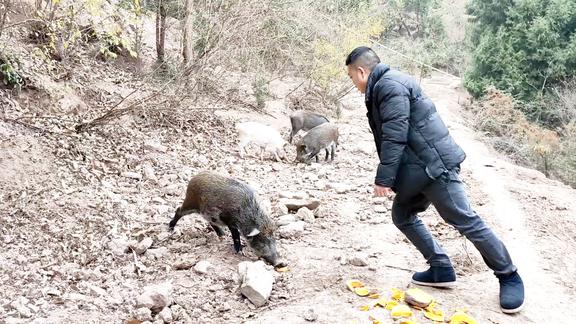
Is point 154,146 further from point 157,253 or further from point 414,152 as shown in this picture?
point 414,152

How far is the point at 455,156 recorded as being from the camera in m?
3.97

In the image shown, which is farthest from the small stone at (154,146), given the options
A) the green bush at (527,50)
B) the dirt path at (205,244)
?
the green bush at (527,50)

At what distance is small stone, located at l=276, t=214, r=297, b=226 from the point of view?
6.12m

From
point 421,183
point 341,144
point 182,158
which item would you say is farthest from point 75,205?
point 341,144

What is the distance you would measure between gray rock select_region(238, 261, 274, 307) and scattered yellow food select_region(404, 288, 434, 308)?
46.7 inches

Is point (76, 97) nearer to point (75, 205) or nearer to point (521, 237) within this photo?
point (75, 205)

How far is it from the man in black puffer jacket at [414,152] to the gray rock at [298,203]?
256cm

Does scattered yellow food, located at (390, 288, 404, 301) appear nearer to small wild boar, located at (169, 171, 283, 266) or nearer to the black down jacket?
the black down jacket

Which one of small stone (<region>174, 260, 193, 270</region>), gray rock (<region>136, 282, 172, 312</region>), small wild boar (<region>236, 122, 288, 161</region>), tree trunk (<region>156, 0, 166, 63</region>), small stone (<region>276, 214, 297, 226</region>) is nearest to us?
gray rock (<region>136, 282, 172, 312</region>)

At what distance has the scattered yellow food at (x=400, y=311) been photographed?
3.98 meters

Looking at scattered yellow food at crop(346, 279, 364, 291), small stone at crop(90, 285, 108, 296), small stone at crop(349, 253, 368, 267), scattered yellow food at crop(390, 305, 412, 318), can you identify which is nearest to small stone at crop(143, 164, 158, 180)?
small stone at crop(90, 285, 108, 296)

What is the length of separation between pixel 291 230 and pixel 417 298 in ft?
6.72

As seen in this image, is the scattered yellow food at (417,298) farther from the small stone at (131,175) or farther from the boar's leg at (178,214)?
the small stone at (131,175)

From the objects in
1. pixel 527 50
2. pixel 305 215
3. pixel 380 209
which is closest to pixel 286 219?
pixel 305 215
